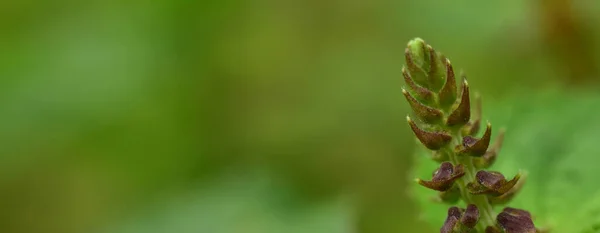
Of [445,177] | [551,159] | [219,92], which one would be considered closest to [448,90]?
[445,177]

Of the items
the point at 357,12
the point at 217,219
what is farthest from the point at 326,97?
the point at 217,219

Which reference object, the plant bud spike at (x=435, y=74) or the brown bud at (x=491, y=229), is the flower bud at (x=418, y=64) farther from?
the brown bud at (x=491, y=229)

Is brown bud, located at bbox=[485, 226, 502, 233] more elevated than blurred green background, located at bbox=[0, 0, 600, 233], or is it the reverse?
brown bud, located at bbox=[485, 226, 502, 233]

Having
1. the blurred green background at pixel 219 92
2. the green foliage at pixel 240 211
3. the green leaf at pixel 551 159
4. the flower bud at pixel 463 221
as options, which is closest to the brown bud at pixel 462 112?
the flower bud at pixel 463 221

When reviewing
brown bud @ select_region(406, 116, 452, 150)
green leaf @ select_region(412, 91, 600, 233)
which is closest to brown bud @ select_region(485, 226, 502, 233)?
brown bud @ select_region(406, 116, 452, 150)

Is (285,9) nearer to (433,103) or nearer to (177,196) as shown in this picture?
(177,196)

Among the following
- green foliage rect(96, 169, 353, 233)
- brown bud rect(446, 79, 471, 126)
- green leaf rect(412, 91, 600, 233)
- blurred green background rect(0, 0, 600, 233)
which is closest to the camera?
brown bud rect(446, 79, 471, 126)

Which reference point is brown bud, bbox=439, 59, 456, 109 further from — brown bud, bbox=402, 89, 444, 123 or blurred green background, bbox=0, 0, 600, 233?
blurred green background, bbox=0, 0, 600, 233
